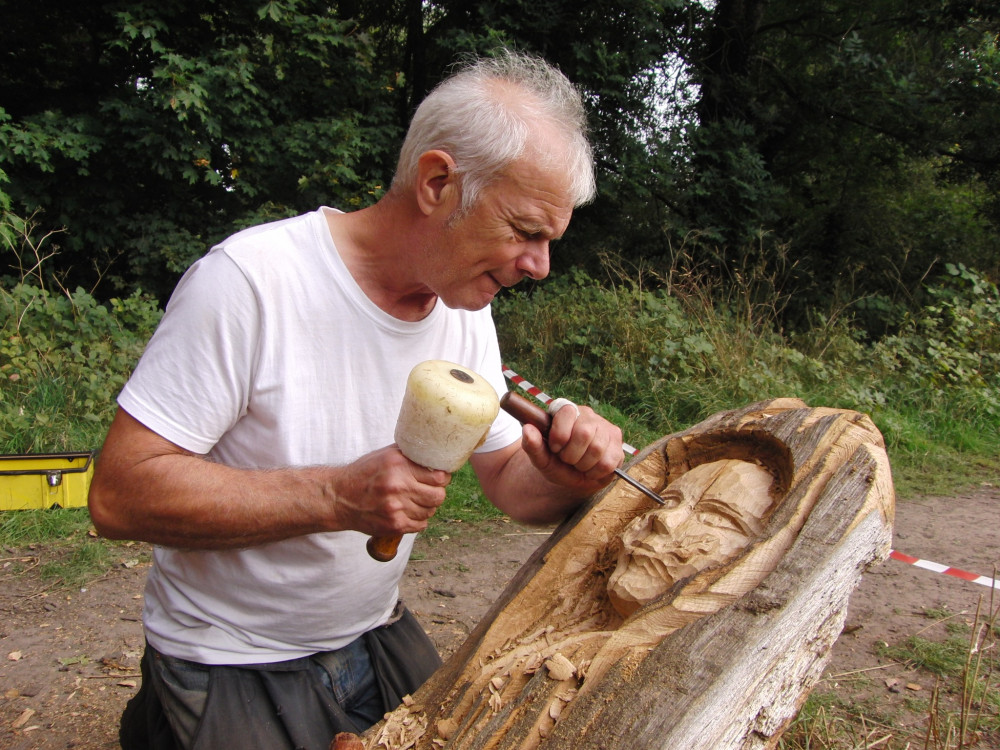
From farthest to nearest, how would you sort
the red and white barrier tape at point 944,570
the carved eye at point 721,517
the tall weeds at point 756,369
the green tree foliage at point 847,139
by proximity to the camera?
the green tree foliage at point 847,139
the tall weeds at point 756,369
the red and white barrier tape at point 944,570
the carved eye at point 721,517

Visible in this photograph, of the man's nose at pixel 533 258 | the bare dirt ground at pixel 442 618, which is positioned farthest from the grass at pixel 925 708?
the man's nose at pixel 533 258

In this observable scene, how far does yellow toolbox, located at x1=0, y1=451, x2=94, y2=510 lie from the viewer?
3857 mm

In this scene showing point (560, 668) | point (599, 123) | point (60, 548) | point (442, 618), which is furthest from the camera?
point (599, 123)

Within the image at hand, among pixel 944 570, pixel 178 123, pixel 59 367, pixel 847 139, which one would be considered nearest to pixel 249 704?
pixel 944 570

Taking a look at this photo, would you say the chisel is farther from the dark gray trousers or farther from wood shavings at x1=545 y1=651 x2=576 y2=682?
the dark gray trousers

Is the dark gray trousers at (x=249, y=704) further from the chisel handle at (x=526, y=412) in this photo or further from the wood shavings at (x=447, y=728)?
the chisel handle at (x=526, y=412)

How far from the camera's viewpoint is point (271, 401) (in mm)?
1609

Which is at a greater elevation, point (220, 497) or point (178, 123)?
point (178, 123)

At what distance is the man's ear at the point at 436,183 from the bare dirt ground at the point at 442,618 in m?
2.13

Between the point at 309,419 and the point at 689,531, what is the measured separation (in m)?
0.96

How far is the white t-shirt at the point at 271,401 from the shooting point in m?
1.50

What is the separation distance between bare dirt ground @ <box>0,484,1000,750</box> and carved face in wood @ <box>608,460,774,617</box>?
1.07 m

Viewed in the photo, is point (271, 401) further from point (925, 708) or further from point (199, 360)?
point (925, 708)

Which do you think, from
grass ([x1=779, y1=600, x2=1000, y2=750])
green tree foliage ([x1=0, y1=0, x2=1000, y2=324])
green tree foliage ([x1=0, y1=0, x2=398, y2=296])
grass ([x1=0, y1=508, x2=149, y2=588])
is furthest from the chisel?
green tree foliage ([x1=0, y1=0, x2=398, y2=296])
